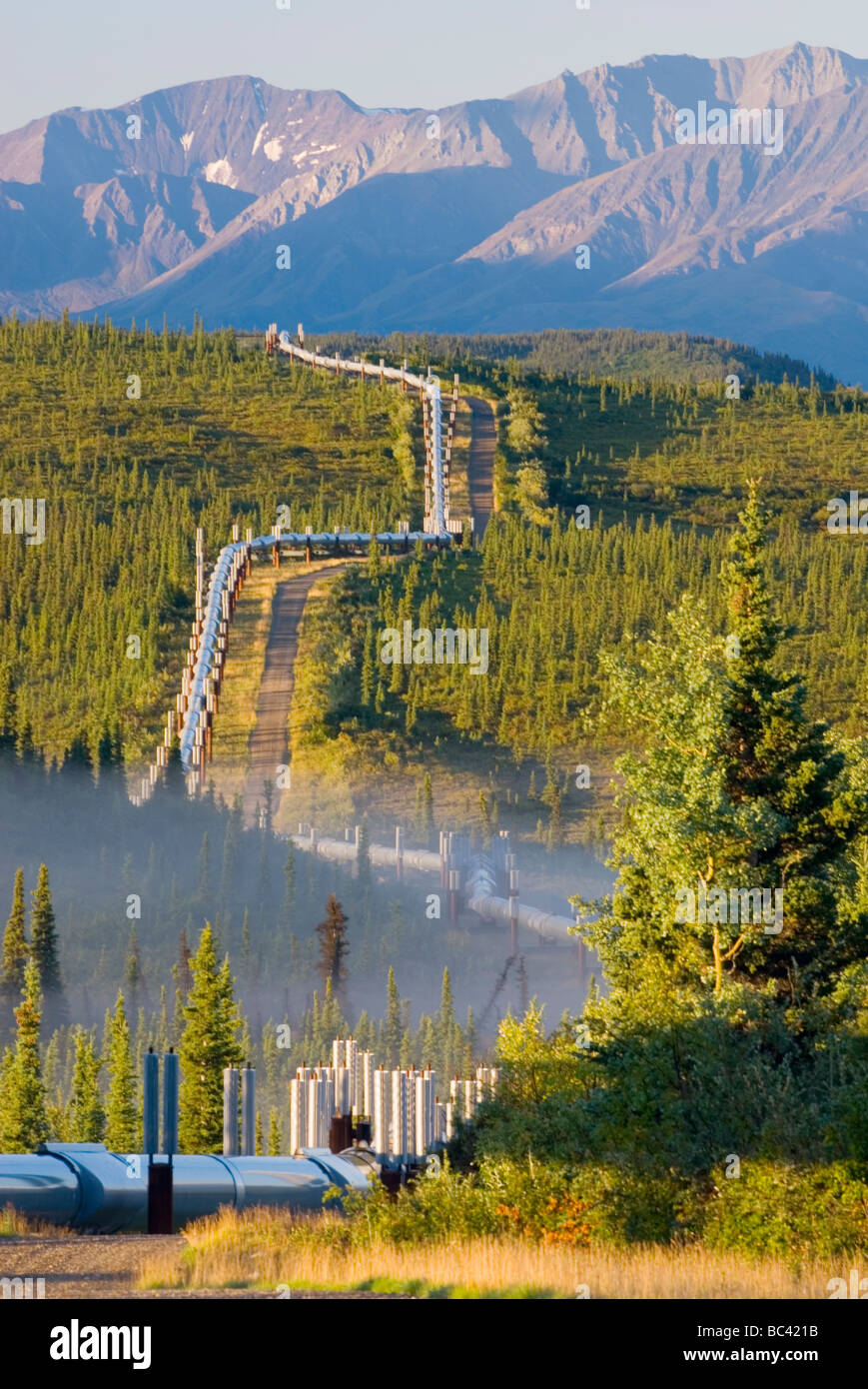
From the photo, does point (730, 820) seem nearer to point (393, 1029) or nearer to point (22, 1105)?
point (22, 1105)

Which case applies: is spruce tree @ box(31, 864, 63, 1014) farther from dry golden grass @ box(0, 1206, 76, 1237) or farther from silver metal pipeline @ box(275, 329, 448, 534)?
silver metal pipeline @ box(275, 329, 448, 534)

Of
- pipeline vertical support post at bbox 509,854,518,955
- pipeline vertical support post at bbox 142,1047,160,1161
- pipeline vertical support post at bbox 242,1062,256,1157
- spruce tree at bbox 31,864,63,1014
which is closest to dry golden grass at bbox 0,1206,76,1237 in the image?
pipeline vertical support post at bbox 142,1047,160,1161

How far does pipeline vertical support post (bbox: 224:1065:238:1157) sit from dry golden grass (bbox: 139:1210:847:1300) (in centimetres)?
628

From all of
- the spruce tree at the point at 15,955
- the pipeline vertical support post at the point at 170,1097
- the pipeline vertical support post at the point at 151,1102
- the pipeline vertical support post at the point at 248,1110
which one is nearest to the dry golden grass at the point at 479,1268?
the pipeline vertical support post at the point at 151,1102

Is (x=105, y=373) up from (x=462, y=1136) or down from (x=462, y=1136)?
up

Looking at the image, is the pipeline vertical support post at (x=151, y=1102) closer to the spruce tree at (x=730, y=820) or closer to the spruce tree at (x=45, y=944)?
the spruce tree at (x=730, y=820)

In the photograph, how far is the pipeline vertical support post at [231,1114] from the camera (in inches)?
1198

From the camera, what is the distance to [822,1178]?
24359 mm

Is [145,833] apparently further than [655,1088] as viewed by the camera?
Yes

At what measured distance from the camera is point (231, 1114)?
30766mm
